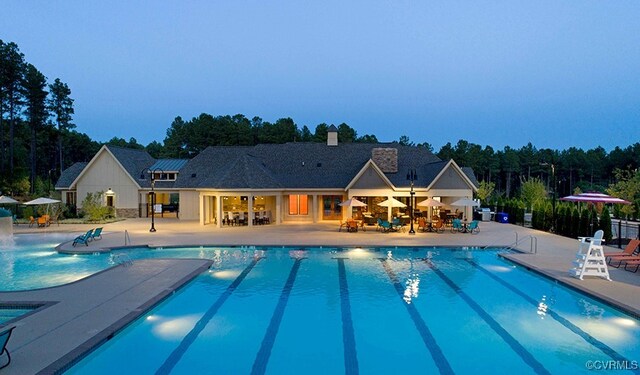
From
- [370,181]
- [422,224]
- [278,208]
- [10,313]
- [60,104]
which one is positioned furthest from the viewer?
[60,104]

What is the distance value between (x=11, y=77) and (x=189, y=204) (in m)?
22.6

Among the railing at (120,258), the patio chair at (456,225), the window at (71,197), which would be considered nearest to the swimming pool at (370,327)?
the railing at (120,258)

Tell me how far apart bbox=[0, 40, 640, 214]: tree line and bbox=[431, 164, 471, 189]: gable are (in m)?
5.40

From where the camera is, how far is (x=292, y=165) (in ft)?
115

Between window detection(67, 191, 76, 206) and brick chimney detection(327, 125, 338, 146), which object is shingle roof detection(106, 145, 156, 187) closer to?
window detection(67, 191, 76, 206)

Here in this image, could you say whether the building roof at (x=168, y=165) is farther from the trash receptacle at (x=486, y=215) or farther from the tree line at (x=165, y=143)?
the trash receptacle at (x=486, y=215)

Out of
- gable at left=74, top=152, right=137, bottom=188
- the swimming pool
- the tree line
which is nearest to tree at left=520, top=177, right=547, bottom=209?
the tree line

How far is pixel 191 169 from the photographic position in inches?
1460

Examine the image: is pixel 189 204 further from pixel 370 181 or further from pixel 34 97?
pixel 34 97

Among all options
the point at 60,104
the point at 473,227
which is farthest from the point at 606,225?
the point at 60,104

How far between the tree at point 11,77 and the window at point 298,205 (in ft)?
85.3

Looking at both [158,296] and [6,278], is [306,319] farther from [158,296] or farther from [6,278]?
[6,278]

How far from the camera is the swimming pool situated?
8703mm

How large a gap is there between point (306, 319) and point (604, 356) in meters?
6.56
